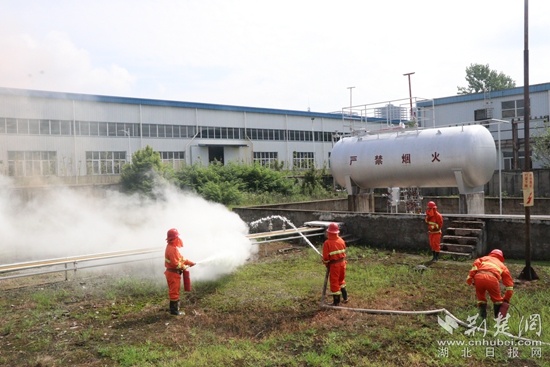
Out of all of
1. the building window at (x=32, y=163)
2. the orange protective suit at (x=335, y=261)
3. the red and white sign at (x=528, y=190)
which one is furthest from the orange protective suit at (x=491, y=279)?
the building window at (x=32, y=163)

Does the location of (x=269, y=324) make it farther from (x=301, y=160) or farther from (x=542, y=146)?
(x=301, y=160)

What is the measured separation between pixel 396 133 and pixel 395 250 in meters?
5.85

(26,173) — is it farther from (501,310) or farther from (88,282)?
(501,310)

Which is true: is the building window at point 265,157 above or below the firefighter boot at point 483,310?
above

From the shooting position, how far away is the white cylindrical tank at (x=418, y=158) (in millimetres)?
17422

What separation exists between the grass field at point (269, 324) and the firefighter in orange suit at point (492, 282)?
0.35 metres

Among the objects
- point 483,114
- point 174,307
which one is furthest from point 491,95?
point 174,307

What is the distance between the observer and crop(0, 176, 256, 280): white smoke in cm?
1337

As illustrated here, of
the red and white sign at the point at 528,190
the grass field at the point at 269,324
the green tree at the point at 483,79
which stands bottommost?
the grass field at the point at 269,324

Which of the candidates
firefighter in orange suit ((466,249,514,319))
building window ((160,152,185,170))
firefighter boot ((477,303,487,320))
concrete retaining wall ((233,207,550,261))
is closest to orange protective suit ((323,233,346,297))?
firefighter in orange suit ((466,249,514,319))

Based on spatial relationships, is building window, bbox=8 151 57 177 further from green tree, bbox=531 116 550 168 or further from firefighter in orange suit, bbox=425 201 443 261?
green tree, bbox=531 116 550 168

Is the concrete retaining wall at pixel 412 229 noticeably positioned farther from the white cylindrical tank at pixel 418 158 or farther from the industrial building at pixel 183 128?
the industrial building at pixel 183 128

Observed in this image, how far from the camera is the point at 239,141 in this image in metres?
47.7

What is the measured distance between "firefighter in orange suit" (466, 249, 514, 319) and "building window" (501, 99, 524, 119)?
1310 inches
